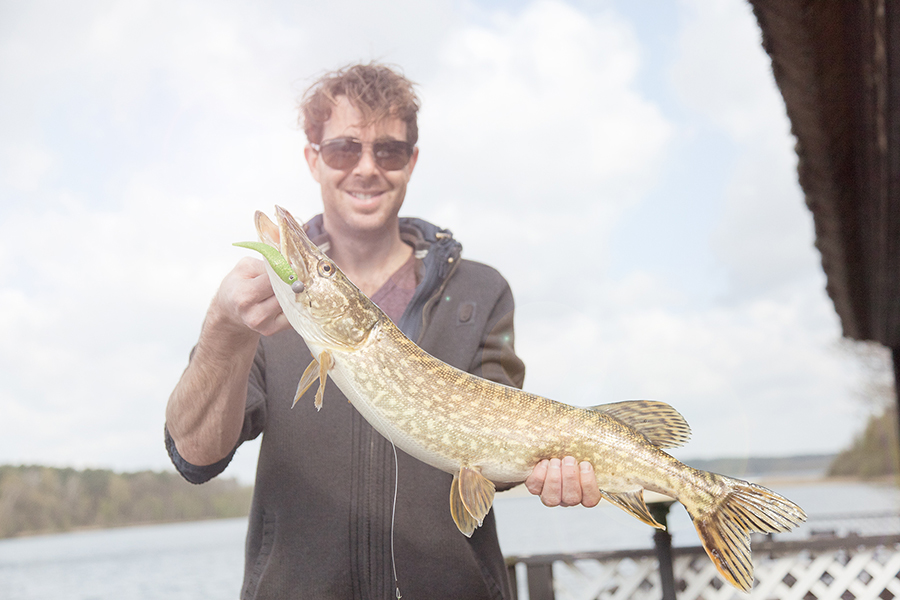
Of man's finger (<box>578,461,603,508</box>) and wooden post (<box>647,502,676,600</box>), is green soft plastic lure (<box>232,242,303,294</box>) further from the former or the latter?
wooden post (<box>647,502,676,600</box>)

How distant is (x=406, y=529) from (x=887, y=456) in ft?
137

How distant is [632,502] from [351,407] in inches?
43.9

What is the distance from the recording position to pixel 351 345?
199 cm

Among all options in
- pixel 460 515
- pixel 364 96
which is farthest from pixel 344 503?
pixel 364 96

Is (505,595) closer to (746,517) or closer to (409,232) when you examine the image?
(746,517)

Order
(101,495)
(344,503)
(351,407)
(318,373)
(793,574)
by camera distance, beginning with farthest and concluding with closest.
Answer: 1. (101,495)
2. (793,574)
3. (351,407)
4. (344,503)
5. (318,373)

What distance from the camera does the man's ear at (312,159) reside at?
2.88 metres

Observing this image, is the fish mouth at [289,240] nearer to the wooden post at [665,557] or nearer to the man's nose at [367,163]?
the man's nose at [367,163]

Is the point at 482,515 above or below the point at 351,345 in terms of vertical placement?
below

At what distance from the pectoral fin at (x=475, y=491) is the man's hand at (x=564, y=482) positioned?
5.7 inches

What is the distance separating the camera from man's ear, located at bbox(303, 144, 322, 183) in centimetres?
288

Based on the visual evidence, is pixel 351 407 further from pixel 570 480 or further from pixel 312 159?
pixel 312 159

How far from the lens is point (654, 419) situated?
224 cm

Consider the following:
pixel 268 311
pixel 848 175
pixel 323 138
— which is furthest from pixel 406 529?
pixel 848 175
